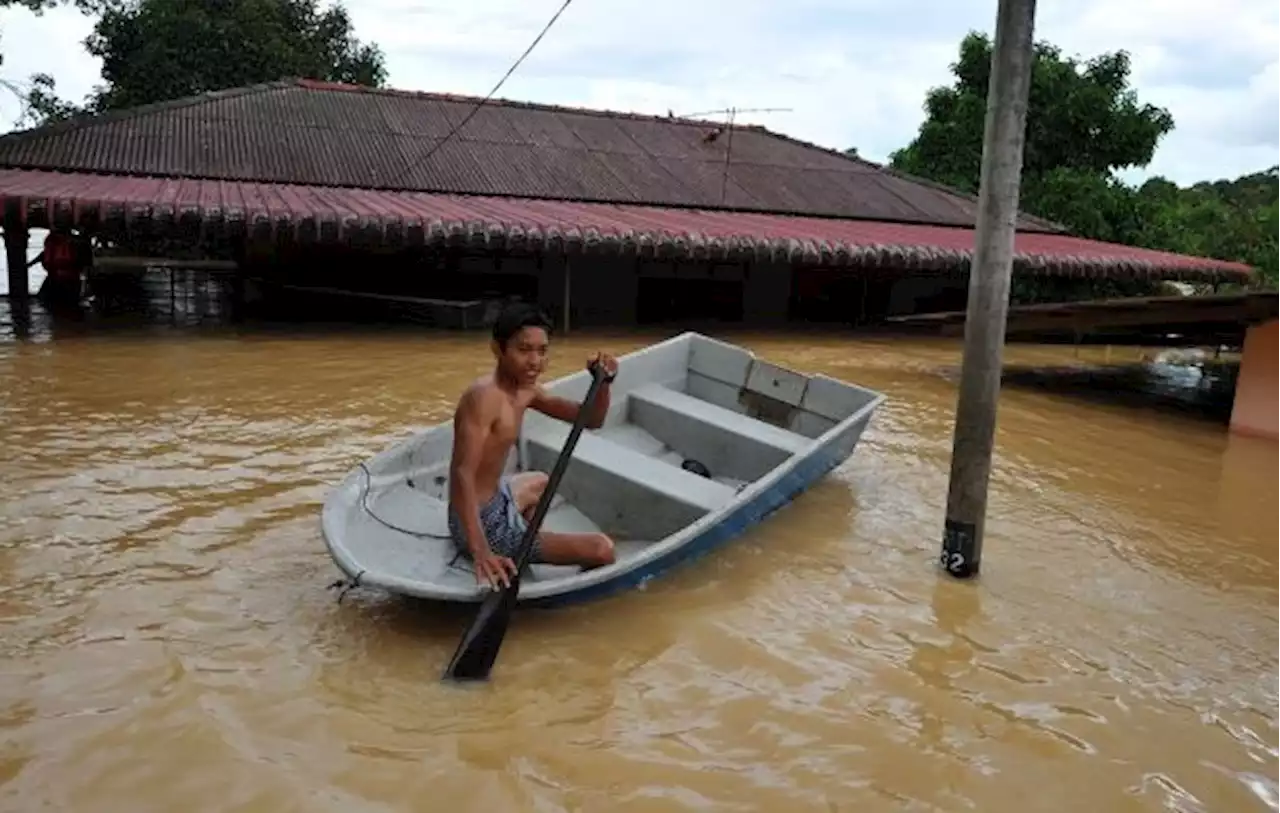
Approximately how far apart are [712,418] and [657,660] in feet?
8.00

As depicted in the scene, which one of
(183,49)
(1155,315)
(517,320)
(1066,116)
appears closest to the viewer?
(517,320)

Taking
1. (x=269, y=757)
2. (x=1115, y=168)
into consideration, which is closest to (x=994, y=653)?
(x=269, y=757)

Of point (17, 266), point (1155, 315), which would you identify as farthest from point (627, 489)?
point (17, 266)

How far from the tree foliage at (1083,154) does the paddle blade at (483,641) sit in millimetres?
15790

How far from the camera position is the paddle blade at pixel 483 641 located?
10.7ft

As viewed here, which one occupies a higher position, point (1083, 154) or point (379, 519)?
point (1083, 154)

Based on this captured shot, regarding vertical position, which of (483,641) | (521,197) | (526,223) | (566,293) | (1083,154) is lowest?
(483,641)

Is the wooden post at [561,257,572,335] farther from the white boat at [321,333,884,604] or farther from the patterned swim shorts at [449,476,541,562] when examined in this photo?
the patterned swim shorts at [449,476,541,562]

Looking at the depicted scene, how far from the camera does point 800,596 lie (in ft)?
14.1

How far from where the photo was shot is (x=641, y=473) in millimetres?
4758

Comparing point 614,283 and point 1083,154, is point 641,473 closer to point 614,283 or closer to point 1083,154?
point 614,283

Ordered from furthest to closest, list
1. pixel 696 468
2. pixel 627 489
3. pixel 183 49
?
pixel 183 49 < pixel 696 468 < pixel 627 489

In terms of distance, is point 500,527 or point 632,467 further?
point 632,467

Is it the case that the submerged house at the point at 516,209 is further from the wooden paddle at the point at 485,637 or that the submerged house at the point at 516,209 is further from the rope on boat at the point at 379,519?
the wooden paddle at the point at 485,637
